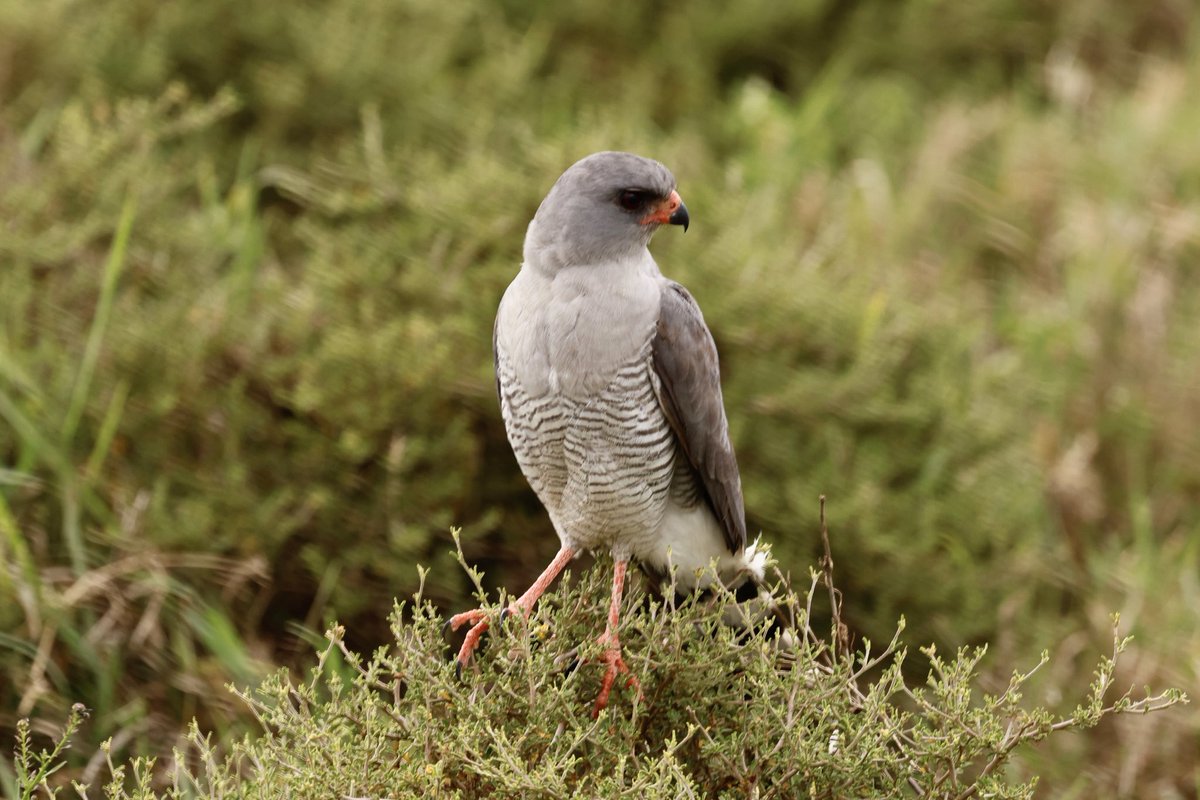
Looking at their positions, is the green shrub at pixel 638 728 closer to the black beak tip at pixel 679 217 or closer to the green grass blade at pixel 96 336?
the black beak tip at pixel 679 217

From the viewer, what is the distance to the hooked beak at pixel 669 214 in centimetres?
Answer: 300

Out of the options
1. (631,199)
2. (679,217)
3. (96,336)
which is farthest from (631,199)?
(96,336)

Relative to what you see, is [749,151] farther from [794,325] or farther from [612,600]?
[612,600]

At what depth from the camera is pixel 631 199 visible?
9.77 feet

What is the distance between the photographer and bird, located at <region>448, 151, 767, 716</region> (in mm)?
2904

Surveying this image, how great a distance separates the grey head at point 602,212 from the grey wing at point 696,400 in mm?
165

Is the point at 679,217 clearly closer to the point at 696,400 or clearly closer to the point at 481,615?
the point at 696,400

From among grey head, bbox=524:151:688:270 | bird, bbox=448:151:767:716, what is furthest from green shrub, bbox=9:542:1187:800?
grey head, bbox=524:151:688:270

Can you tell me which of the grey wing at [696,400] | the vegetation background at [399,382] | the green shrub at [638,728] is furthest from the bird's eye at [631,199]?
the vegetation background at [399,382]

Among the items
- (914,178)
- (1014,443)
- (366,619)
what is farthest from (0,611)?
(914,178)

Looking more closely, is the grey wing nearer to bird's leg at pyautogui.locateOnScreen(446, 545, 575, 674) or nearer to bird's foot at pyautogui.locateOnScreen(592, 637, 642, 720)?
bird's leg at pyautogui.locateOnScreen(446, 545, 575, 674)

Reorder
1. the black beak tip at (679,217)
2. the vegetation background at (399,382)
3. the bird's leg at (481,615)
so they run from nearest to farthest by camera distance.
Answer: the bird's leg at (481,615) → the black beak tip at (679,217) → the vegetation background at (399,382)

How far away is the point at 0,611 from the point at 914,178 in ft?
15.0

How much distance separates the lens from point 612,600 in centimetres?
264
